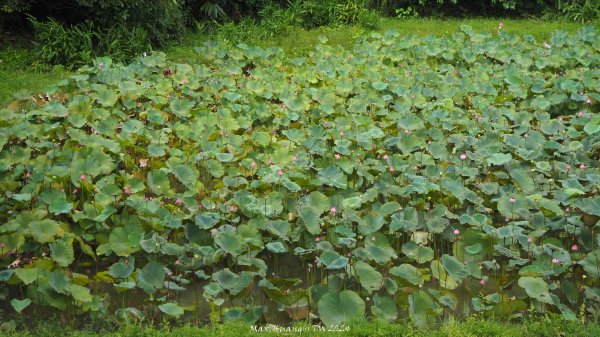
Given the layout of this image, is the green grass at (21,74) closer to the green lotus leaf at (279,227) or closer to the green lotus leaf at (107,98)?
the green lotus leaf at (107,98)

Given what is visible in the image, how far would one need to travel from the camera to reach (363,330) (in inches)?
159

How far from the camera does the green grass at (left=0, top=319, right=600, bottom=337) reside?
13.1 feet

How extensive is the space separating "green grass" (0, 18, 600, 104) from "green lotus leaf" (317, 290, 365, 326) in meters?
4.32

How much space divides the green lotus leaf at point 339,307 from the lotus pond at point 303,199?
11 mm

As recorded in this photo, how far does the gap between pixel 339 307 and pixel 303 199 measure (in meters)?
1.10

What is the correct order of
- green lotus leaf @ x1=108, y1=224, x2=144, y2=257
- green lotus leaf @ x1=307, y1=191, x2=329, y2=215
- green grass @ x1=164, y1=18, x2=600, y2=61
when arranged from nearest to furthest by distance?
green lotus leaf @ x1=108, y1=224, x2=144, y2=257, green lotus leaf @ x1=307, y1=191, x2=329, y2=215, green grass @ x1=164, y1=18, x2=600, y2=61

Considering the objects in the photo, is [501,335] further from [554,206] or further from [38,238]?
[38,238]

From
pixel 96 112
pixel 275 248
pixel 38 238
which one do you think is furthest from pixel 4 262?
pixel 96 112

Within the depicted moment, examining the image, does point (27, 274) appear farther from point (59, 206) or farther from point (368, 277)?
point (368, 277)

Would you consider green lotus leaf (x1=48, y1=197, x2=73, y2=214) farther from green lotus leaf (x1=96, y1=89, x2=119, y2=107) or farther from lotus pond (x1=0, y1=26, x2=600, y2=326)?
green lotus leaf (x1=96, y1=89, x2=119, y2=107)

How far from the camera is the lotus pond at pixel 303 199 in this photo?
14.4ft

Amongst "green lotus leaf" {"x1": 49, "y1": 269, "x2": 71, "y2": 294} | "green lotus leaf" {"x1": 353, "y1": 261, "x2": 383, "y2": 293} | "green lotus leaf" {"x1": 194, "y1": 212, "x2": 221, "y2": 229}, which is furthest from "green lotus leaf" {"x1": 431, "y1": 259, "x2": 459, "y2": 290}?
"green lotus leaf" {"x1": 49, "y1": 269, "x2": 71, "y2": 294}

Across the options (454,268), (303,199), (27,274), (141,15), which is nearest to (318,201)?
(303,199)

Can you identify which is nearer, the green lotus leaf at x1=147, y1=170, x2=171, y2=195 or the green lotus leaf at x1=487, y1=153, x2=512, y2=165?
the green lotus leaf at x1=147, y1=170, x2=171, y2=195
